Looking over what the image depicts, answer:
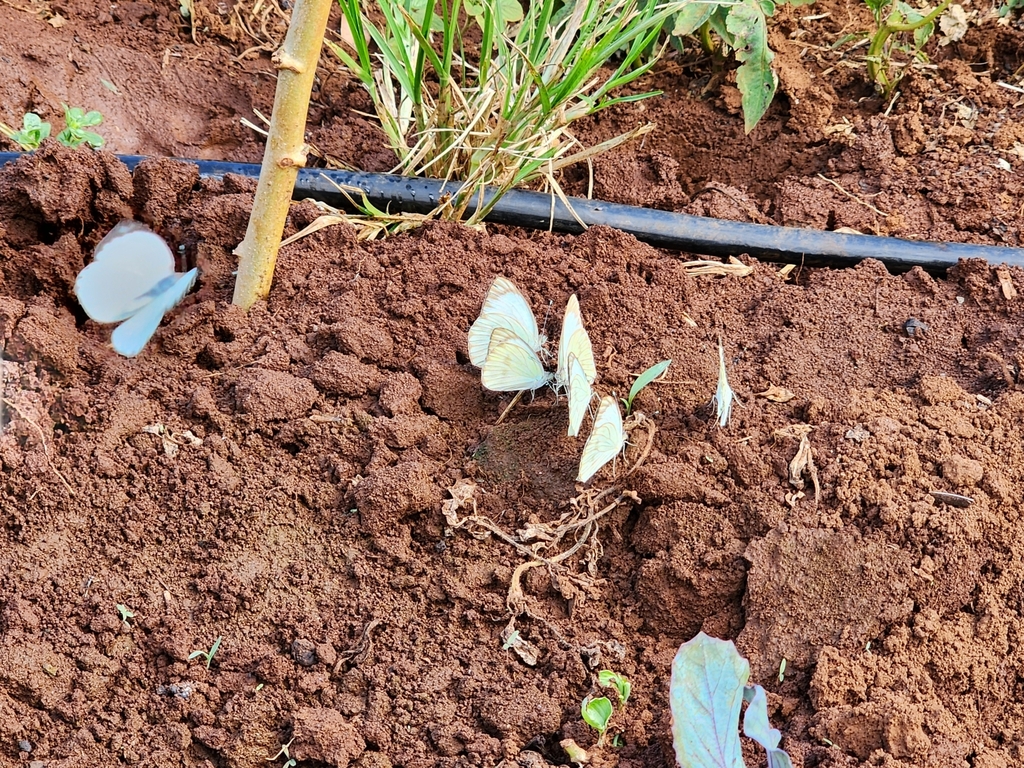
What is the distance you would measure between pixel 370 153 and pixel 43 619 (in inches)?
55.3

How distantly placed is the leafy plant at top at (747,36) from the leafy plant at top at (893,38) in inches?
11.7

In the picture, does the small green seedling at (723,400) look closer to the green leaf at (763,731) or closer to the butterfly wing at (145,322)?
the green leaf at (763,731)

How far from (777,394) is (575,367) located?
0.43 meters

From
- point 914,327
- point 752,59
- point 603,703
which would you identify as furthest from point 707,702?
point 752,59

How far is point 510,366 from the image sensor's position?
64.9 inches

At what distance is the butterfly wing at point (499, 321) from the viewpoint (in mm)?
1718

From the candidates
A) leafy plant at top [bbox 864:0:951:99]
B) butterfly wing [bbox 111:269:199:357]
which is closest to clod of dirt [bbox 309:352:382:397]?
butterfly wing [bbox 111:269:199:357]

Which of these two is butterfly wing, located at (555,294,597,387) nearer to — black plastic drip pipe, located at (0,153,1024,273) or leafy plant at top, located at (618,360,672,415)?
leafy plant at top, located at (618,360,672,415)

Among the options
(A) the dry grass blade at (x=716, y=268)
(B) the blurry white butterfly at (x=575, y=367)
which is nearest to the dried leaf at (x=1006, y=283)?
(A) the dry grass blade at (x=716, y=268)

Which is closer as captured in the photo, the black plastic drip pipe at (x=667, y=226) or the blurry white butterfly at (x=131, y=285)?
the blurry white butterfly at (x=131, y=285)

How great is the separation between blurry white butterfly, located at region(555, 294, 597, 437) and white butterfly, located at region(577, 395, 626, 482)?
42 millimetres

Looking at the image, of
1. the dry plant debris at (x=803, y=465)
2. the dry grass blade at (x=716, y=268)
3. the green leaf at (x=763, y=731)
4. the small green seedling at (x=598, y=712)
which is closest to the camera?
the green leaf at (x=763, y=731)

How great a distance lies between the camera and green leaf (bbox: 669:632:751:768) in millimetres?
1200

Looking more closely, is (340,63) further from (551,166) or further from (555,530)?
(555,530)
